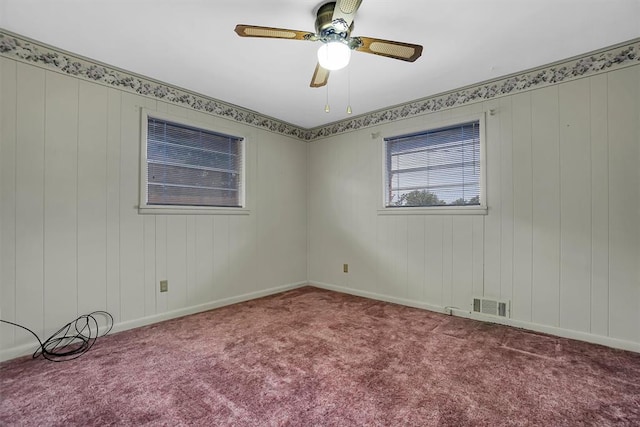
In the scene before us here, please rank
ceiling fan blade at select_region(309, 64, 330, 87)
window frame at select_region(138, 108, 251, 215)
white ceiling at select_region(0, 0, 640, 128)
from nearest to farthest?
1. white ceiling at select_region(0, 0, 640, 128)
2. ceiling fan blade at select_region(309, 64, 330, 87)
3. window frame at select_region(138, 108, 251, 215)

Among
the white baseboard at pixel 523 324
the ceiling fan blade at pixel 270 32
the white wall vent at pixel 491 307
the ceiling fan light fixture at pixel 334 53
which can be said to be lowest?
the white baseboard at pixel 523 324

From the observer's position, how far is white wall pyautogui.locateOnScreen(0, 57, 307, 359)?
223cm

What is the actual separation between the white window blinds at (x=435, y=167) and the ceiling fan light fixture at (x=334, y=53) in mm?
1941

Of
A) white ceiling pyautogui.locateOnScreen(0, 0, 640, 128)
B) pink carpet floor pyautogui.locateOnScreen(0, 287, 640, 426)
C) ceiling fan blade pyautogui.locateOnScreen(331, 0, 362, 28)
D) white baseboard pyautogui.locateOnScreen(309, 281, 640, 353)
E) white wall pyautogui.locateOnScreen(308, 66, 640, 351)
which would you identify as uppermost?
white ceiling pyautogui.locateOnScreen(0, 0, 640, 128)

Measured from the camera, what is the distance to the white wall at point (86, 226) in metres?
2.23

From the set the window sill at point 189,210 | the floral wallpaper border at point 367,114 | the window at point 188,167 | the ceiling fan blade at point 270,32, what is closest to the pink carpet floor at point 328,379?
the window sill at point 189,210

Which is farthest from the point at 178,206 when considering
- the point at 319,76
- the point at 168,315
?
the point at 319,76

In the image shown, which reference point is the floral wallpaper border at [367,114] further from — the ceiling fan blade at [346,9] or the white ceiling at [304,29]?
the ceiling fan blade at [346,9]

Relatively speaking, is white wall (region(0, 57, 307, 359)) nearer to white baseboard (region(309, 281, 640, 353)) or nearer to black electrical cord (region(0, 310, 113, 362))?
black electrical cord (region(0, 310, 113, 362))

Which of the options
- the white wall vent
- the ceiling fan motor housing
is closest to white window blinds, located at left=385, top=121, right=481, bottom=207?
the white wall vent

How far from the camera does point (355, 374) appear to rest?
199 cm

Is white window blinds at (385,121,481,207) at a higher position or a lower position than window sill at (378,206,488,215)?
higher

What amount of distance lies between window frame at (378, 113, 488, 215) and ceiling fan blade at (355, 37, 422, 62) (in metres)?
1.50

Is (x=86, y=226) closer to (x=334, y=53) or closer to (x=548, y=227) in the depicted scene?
(x=334, y=53)
